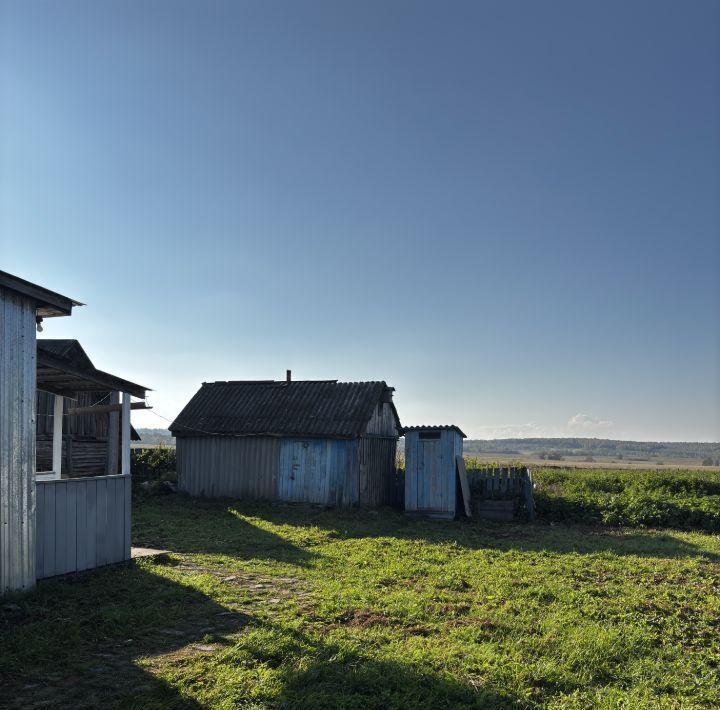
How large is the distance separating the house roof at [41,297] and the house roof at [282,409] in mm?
12175

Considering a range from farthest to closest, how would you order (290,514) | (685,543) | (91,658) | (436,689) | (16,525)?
(290,514) < (685,543) < (16,525) < (91,658) < (436,689)

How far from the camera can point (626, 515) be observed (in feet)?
60.7

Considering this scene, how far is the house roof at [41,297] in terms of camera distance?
335 inches

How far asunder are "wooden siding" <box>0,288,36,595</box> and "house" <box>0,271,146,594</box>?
0.01 m

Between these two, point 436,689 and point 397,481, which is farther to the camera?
point 397,481

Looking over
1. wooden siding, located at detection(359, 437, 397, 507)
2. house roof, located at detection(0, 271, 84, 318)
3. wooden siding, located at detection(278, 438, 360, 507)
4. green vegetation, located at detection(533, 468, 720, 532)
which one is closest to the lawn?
house roof, located at detection(0, 271, 84, 318)

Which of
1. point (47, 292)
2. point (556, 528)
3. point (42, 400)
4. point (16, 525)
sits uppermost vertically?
point (47, 292)

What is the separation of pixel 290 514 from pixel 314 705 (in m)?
13.9

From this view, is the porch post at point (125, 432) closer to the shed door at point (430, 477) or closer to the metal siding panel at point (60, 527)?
the metal siding panel at point (60, 527)

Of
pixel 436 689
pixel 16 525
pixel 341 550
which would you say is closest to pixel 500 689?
pixel 436 689

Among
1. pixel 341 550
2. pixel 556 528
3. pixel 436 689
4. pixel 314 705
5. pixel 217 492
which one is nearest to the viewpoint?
pixel 314 705

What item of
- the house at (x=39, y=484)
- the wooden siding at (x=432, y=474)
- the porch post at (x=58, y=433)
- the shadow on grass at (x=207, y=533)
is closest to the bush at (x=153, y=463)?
the shadow on grass at (x=207, y=533)

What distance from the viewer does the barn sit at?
20.6 meters

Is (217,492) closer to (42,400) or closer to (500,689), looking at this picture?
(42,400)
